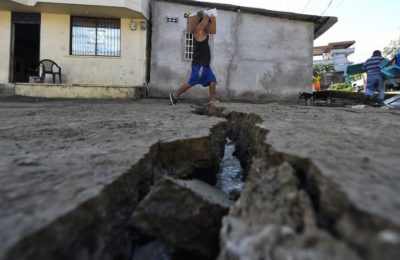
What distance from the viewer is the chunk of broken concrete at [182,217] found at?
1.08 metres

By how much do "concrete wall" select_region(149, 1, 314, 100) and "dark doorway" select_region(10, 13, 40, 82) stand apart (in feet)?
12.9

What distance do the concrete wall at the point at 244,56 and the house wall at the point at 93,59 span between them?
18.1 inches

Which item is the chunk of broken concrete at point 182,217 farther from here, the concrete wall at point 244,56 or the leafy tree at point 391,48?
the leafy tree at point 391,48

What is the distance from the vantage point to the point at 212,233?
1.10 meters

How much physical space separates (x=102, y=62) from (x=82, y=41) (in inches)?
34.8

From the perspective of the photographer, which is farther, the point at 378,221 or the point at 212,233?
the point at 212,233

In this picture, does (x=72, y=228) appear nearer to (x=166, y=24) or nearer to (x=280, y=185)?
(x=280, y=185)

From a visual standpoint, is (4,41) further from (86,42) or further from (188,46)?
(188,46)

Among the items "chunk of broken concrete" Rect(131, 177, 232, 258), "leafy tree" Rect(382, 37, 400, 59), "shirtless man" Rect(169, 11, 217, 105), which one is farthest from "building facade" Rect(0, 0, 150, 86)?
"leafy tree" Rect(382, 37, 400, 59)

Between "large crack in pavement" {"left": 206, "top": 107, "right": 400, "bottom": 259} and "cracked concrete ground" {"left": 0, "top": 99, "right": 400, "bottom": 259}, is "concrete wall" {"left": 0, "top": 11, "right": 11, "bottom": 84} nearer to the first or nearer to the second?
"cracked concrete ground" {"left": 0, "top": 99, "right": 400, "bottom": 259}

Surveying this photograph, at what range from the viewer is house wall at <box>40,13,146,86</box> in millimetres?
9125

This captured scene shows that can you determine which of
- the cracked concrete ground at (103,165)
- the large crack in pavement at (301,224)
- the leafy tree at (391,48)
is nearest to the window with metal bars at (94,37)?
the cracked concrete ground at (103,165)

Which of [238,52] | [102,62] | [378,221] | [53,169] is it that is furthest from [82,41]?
[378,221]

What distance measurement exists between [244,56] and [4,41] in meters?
7.10
